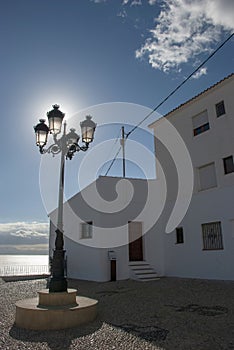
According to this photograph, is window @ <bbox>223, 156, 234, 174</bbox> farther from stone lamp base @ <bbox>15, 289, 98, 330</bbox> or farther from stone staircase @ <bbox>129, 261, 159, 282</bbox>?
stone lamp base @ <bbox>15, 289, 98, 330</bbox>

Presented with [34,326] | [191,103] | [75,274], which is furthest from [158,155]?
[34,326]

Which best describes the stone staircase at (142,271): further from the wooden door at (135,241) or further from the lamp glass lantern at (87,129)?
the lamp glass lantern at (87,129)

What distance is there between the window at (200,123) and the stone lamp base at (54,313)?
837 cm

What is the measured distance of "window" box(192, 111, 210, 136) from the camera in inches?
449

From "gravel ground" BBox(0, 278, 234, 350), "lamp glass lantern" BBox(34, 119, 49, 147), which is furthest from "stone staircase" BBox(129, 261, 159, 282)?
"lamp glass lantern" BBox(34, 119, 49, 147)

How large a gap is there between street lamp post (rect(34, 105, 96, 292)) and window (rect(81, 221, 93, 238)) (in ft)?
21.1

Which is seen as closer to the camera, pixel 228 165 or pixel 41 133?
pixel 41 133

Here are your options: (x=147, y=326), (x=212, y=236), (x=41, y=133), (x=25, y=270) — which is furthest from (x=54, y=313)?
(x=25, y=270)

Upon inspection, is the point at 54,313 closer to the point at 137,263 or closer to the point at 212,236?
the point at 212,236

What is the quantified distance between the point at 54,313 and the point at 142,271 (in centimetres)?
752

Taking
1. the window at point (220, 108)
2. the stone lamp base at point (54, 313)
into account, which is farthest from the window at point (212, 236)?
the stone lamp base at point (54, 313)

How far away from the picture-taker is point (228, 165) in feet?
33.8

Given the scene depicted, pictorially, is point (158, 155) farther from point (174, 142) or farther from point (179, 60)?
point (179, 60)

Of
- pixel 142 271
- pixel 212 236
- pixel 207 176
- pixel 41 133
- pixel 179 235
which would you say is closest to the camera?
pixel 41 133
